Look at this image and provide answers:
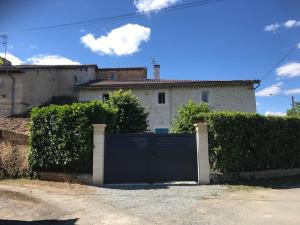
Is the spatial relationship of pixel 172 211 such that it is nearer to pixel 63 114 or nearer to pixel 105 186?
pixel 105 186

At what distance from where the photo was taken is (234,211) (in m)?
8.95

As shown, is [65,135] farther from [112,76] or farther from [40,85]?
[112,76]

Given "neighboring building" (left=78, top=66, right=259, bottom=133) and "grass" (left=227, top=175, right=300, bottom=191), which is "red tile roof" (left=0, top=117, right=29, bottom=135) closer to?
"grass" (left=227, top=175, right=300, bottom=191)

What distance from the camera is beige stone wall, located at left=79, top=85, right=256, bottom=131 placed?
27.2 metres

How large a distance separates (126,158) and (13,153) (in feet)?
15.8

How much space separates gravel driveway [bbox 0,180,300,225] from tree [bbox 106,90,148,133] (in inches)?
201

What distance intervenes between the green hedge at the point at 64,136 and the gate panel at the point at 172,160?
227 cm

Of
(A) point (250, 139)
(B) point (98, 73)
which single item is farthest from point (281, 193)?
(B) point (98, 73)

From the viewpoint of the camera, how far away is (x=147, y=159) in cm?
1327

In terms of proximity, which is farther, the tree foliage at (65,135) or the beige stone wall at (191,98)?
the beige stone wall at (191,98)

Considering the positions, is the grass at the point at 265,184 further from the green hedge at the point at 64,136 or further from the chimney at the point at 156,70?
the chimney at the point at 156,70

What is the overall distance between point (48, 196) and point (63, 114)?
12.2ft

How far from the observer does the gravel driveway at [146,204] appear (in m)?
8.16

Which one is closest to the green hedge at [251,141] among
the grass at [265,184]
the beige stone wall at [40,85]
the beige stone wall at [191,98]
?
the grass at [265,184]
